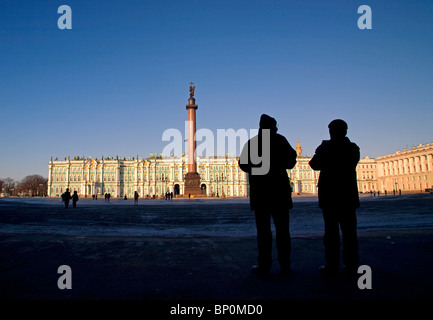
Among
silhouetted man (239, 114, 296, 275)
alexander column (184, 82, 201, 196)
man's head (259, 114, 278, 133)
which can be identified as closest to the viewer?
silhouetted man (239, 114, 296, 275)

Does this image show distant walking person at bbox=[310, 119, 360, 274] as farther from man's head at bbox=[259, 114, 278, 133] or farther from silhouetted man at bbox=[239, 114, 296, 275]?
man's head at bbox=[259, 114, 278, 133]

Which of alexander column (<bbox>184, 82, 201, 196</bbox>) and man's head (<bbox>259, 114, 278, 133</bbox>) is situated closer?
man's head (<bbox>259, 114, 278, 133</bbox>)

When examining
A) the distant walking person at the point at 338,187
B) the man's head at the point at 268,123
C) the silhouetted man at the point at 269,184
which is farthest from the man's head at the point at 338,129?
the man's head at the point at 268,123

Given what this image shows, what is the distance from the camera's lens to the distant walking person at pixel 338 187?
9.98 ft

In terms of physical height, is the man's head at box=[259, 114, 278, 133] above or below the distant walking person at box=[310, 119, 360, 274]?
above

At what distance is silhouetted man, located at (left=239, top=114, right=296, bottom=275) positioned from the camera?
2984 millimetres

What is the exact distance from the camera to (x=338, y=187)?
3.11 metres

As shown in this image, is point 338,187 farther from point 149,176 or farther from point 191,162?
point 149,176

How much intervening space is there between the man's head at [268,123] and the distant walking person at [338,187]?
559 millimetres

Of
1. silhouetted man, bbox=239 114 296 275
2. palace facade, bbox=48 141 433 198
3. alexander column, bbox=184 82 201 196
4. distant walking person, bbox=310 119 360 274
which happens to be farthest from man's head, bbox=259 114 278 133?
palace facade, bbox=48 141 433 198

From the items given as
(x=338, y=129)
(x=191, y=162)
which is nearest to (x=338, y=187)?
(x=338, y=129)

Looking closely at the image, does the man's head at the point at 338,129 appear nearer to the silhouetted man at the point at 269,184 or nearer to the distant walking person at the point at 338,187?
the distant walking person at the point at 338,187

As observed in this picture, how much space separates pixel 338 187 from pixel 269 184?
29.3 inches

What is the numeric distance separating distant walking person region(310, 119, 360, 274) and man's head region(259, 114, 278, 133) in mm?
559
